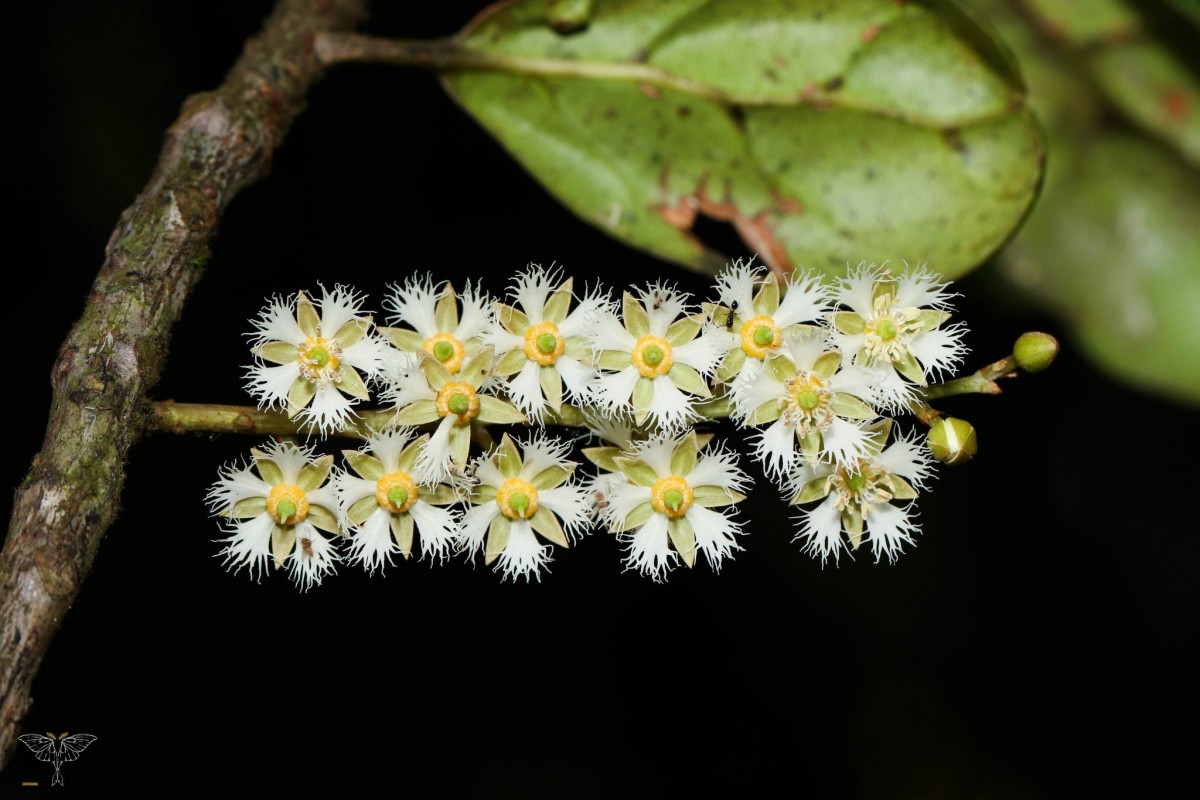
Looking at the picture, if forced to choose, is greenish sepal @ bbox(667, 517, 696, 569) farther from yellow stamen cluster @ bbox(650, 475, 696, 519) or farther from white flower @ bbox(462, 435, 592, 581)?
white flower @ bbox(462, 435, 592, 581)

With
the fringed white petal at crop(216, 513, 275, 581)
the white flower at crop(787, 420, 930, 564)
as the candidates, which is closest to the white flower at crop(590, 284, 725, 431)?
the white flower at crop(787, 420, 930, 564)

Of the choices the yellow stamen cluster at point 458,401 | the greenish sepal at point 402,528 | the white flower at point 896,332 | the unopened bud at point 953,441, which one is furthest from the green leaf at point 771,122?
the greenish sepal at point 402,528

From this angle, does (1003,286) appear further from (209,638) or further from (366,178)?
(209,638)

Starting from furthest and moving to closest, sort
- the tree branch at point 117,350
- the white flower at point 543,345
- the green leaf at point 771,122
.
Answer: the green leaf at point 771,122 < the white flower at point 543,345 < the tree branch at point 117,350

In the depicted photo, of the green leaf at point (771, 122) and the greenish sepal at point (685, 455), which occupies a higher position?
the green leaf at point (771, 122)

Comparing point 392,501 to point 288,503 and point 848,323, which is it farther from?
point 848,323

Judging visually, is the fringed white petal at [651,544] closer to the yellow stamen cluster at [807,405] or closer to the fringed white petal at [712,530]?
the fringed white petal at [712,530]

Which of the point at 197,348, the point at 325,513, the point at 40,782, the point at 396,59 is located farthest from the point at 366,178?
the point at 40,782
